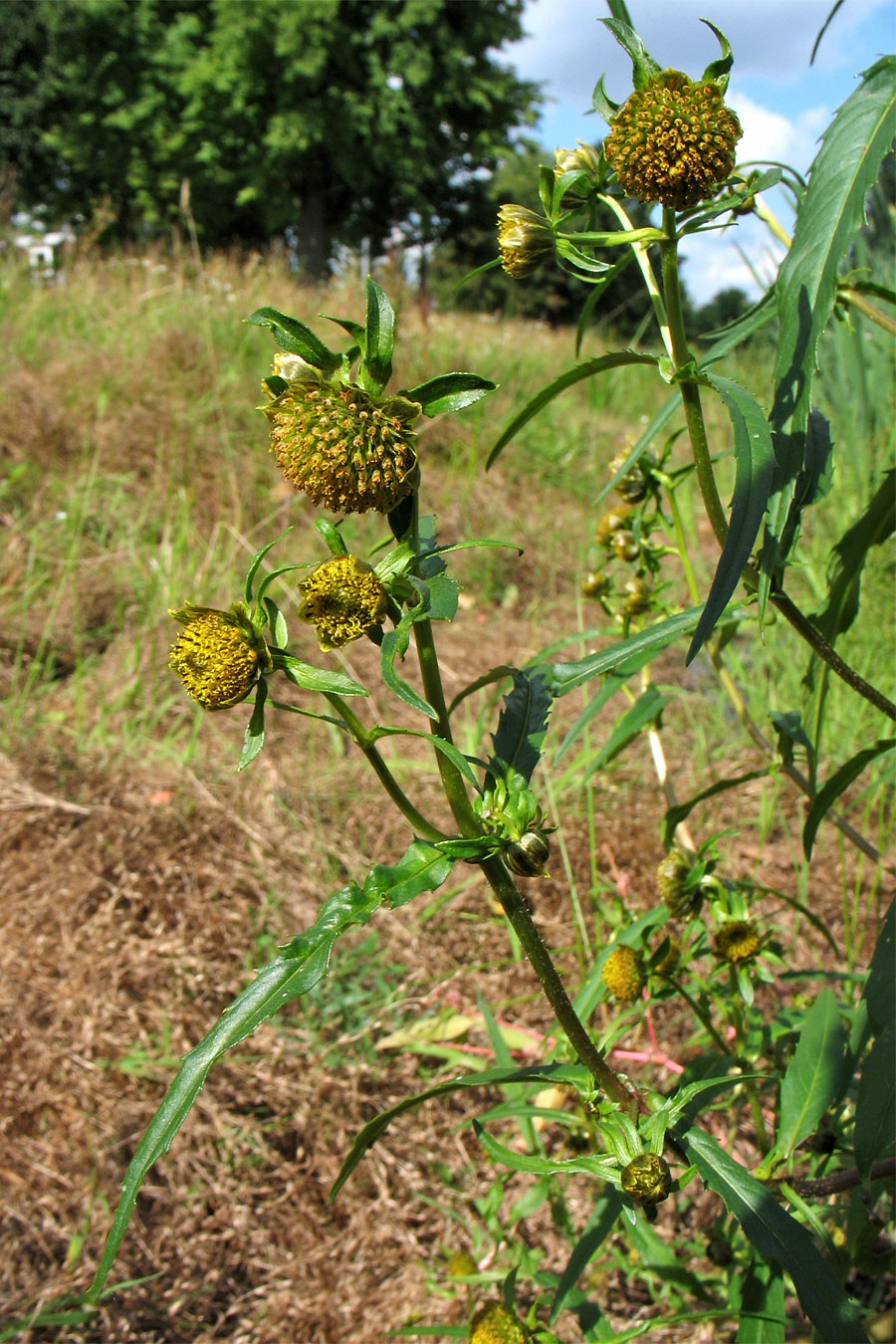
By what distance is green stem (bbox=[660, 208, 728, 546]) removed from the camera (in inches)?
29.5

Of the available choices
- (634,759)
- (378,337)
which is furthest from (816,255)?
(634,759)

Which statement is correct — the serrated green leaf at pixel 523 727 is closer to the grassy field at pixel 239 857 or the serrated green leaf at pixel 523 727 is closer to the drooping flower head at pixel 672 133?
the drooping flower head at pixel 672 133

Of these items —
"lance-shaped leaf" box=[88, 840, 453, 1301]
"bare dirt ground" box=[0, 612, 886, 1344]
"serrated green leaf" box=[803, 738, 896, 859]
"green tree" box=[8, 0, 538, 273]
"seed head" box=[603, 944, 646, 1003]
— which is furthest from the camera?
"green tree" box=[8, 0, 538, 273]

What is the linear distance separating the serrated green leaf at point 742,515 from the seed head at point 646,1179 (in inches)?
15.4

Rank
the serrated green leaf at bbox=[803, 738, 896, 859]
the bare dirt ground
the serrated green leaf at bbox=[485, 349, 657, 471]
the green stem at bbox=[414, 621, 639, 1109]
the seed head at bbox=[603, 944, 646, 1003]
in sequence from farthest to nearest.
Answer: the bare dirt ground
the seed head at bbox=[603, 944, 646, 1003]
the serrated green leaf at bbox=[803, 738, 896, 859]
the serrated green leaf at bbox=[485, 349, 657, 471]
the green stem at bbox=[414, 621, 639, 1109]

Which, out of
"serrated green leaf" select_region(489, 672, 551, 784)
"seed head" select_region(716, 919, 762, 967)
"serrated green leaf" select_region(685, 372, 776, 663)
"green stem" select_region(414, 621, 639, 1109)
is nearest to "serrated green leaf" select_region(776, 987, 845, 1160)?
"seed head" select_region(716, 919, 762, 967)

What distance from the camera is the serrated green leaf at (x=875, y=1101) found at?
78 cm

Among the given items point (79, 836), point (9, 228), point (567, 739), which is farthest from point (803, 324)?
point (9, 228)

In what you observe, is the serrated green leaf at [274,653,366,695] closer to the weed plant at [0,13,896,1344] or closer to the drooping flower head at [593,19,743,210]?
the weed plant at [0,13,896,1344]

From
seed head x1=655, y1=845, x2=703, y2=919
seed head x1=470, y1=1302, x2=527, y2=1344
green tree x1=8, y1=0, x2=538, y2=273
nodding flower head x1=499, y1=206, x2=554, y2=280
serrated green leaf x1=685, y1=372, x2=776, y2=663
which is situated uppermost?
green tree x1=8, y1=0, x2=538, y2=273

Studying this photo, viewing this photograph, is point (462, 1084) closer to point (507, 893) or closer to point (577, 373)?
point (507, 893)

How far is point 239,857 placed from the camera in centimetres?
204

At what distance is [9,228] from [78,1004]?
743 centimetres

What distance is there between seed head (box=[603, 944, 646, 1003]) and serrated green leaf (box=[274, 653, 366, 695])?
560 mm
